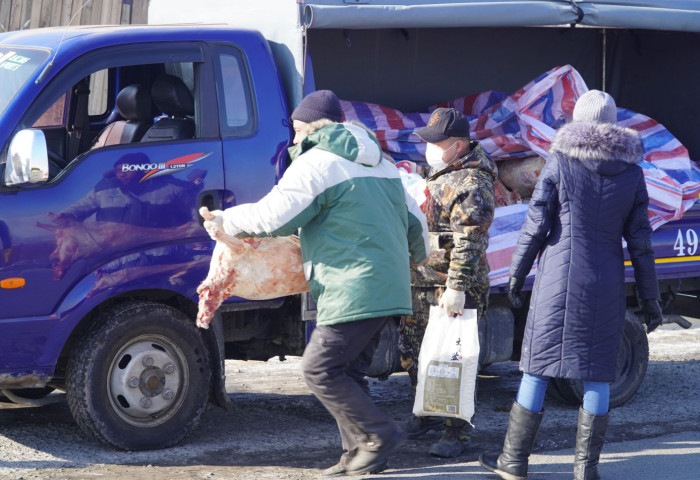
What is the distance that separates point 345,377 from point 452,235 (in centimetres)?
110

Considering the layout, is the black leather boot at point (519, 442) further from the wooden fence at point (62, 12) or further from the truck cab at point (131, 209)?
the wooden fence at point (62, 12)

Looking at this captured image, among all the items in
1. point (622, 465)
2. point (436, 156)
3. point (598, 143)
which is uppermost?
point (598, 143)

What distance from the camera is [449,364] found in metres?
5.06

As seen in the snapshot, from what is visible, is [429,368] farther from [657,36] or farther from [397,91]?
[657,36]

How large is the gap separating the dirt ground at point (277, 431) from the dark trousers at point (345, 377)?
432mm

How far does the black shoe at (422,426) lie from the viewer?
5.52 metres

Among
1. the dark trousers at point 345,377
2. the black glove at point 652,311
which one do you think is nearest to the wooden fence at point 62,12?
the dark trousers at point 345,377

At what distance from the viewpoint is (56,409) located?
6.15 meters

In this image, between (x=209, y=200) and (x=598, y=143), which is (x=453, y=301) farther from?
(x=209, y=200)

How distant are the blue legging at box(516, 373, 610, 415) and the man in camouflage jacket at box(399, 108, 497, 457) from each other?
0.53 m

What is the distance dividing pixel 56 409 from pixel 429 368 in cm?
250

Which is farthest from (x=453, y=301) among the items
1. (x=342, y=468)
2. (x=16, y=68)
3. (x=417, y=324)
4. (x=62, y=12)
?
(x=62, y=12)

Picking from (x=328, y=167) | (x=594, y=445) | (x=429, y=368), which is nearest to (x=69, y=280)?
(x=328, y=167)

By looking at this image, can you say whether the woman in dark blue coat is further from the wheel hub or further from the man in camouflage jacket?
the wheel hub
